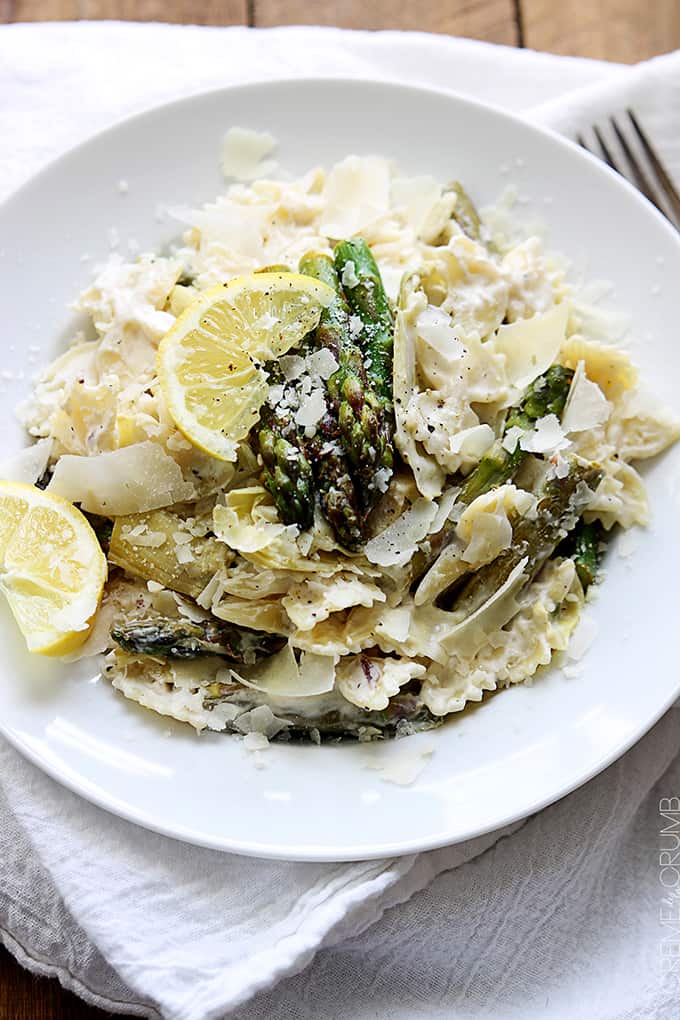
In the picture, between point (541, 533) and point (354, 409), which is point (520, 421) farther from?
point (354, 409)

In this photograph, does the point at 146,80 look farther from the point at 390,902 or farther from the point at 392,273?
the point at 390,902

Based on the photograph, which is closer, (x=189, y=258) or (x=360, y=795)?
(x=360, y=795)

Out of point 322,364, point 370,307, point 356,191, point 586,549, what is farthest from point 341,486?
point 356,191

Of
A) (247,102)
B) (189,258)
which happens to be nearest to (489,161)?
(247,102)

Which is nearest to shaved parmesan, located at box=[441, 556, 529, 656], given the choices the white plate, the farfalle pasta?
the farfalle pasta

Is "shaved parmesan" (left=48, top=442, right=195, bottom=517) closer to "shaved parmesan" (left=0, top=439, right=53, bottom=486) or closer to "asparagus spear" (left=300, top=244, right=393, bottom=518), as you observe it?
"shaved parmesan" (left=0, top=439, right=53, bottom=486)

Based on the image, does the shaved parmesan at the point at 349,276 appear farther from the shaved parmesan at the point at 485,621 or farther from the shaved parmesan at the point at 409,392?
the shaved parmesan at the point at 485,621

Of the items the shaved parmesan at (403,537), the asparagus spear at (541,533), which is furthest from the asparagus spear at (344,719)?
the shaved parmesan at (403,537)
